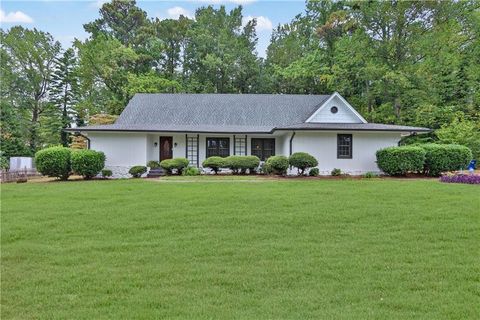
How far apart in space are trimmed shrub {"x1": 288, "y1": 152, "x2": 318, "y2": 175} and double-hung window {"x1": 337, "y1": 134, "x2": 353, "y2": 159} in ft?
7.30

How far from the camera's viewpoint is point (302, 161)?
61.2ft

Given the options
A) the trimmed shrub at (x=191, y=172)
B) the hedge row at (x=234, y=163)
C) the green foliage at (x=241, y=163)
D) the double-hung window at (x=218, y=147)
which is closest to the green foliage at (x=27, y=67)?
the double-hung window at (x=218, y=147)

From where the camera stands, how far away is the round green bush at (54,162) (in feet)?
61.8

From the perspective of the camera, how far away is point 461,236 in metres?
7.39

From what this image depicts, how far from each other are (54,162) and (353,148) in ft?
46.8

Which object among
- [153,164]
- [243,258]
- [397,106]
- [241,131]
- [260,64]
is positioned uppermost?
[260,64]

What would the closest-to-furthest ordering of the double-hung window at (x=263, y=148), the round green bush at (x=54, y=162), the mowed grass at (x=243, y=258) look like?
the mowed grass at (x=243, y=258), the round green bush at (x=54, y=162), the double-hung window at (x=263, y=148)

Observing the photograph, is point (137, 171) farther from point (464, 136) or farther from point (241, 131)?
point (464, 136)

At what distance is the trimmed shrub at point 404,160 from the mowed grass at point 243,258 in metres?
7.06

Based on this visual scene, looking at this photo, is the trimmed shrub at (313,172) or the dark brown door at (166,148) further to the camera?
the dark brown door at (166,148)

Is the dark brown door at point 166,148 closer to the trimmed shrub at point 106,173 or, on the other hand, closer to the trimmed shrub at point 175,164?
the trimmed shrub at point 175,164

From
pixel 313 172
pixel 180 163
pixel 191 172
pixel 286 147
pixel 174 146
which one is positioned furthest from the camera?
pixel 174 146

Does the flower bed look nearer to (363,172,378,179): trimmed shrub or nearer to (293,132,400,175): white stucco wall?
(363,172,378,179): trimmed shrub

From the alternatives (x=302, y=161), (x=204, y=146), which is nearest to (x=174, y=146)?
(x=204, y=146)
